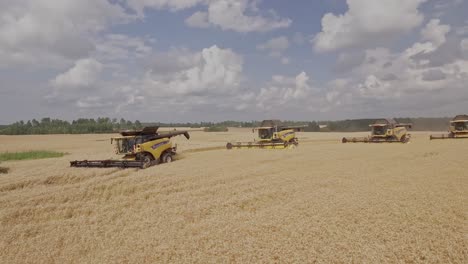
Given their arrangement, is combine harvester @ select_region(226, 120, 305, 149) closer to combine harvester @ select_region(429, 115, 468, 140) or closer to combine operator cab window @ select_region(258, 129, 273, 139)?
combine operator cab window @ select_region(258, 129, 273, 139)

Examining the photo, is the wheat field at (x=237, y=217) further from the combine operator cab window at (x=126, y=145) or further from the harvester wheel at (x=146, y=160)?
the combine operator cab window at (x=126, y=145)

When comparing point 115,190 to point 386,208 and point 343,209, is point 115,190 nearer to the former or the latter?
point 343,209

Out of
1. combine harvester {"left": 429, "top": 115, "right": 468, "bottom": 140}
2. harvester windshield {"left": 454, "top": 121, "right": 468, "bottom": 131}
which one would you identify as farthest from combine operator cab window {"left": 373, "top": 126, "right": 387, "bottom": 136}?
harvester windshield {"left": 454, "top": 121, "right": 468, "bottom": 131}

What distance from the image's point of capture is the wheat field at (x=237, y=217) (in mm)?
6348

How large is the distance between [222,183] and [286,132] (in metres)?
18.1

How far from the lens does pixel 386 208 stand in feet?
29.0

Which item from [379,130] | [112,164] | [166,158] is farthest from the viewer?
[379,130]

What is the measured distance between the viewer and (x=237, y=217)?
8.38 meters

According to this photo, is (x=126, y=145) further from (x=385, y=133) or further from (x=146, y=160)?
(x=385, y=133)

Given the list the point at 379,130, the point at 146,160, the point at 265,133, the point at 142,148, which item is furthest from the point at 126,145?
the point at 379,130

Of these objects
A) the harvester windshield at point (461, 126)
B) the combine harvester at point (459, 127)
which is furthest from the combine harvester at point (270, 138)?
the harvester windshield at point (461, 126)

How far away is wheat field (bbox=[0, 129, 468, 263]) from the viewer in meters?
6.35

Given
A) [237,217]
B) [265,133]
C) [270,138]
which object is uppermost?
[265,133]

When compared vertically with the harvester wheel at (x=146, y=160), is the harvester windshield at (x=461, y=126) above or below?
above
